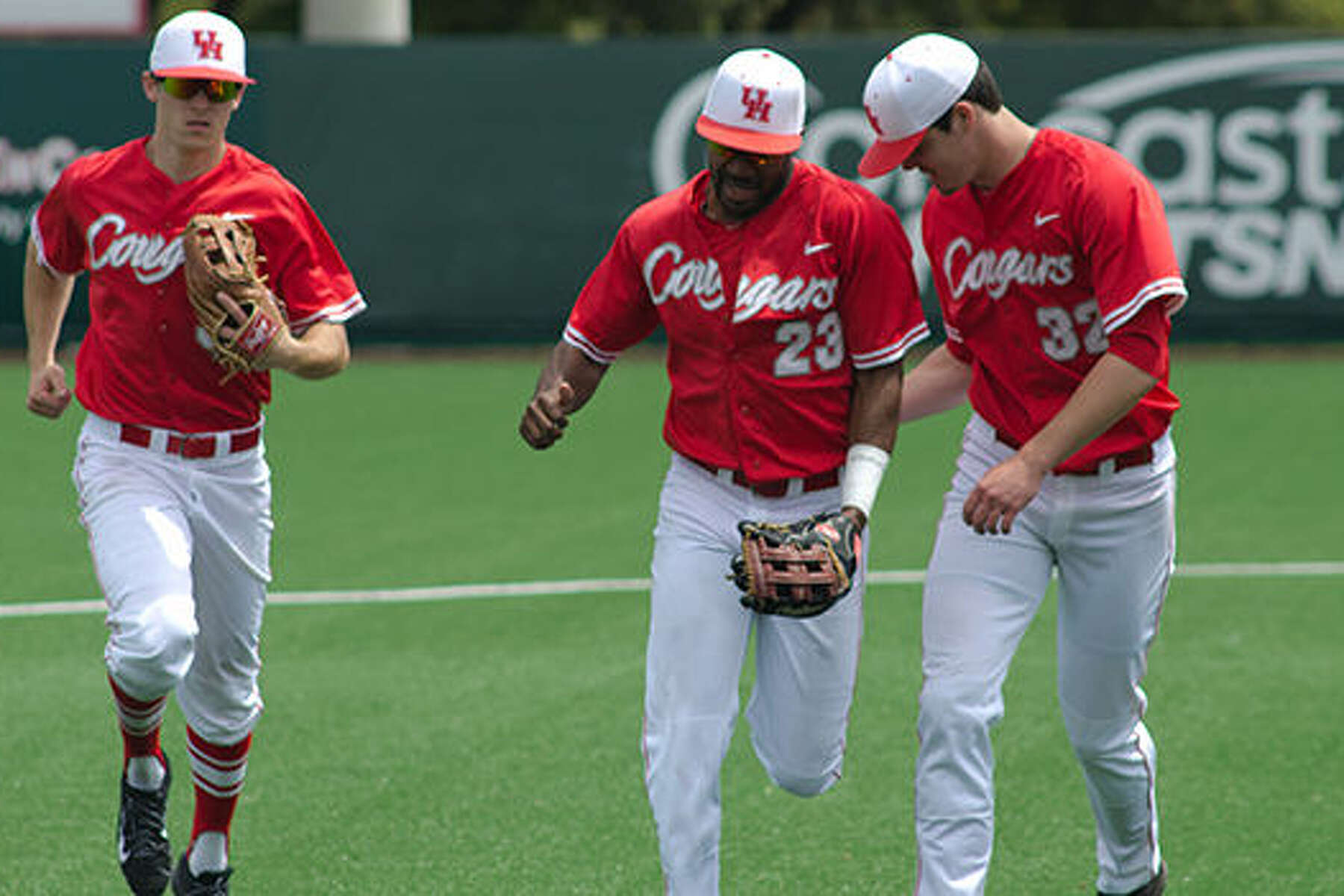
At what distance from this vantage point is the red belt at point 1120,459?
611cm

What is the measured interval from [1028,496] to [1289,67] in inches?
618

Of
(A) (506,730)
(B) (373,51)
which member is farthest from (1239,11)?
(A) (506,730)

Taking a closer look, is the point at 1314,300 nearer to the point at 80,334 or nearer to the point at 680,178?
the point at 680,178

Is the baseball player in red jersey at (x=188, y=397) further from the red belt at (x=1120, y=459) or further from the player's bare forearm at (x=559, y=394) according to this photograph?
the red belt at (x=1120, y=459)

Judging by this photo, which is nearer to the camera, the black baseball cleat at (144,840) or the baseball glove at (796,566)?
the baseball glove at (796,566)

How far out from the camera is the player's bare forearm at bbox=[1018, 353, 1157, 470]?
18.7 ft

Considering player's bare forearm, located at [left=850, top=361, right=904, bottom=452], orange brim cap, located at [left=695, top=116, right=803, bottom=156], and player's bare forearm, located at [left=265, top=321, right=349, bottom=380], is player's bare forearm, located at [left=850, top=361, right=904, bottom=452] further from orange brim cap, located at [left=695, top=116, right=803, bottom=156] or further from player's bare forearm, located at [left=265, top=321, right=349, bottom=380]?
player's bare forearm, located at [left=265, top=321, right=349, bottom=380]

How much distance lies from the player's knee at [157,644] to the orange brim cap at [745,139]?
2006 millimetres

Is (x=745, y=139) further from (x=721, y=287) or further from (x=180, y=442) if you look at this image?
(x=180, y=442)

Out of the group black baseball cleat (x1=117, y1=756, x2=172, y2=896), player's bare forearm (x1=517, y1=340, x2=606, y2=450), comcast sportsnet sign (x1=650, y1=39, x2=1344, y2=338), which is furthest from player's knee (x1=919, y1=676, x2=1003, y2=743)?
comcast sportsnet sign (x1=650, y1=39, x2=1344, y2=338)

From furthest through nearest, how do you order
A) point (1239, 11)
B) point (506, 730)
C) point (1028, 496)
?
point (1239, 11) < point (506, 730) < point (1028, 496)

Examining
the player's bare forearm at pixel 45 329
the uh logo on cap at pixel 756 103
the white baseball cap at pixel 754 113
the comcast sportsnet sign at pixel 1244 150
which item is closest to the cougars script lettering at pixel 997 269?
the white baseball cap at pixel 754 113

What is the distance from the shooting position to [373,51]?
67.4 ft

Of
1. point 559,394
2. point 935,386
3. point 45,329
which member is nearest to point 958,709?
point 935,386
